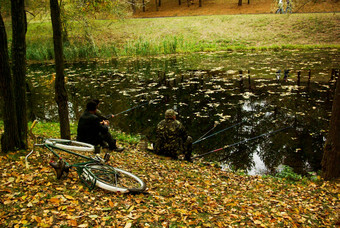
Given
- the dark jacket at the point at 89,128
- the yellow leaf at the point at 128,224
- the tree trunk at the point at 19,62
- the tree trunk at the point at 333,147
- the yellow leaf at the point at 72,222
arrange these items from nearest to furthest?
the yellow leaf at the point at 72,222, the yellow leaf at the point at 128,224, the tree trunk at the point at 19,62, the tree trunk at the point at 333,147, the dark jacket at the point at 89,128

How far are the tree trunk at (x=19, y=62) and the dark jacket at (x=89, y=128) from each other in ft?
4.65

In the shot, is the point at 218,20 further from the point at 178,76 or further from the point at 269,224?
the point at 269,224

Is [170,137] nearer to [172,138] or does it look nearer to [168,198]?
[172,138]

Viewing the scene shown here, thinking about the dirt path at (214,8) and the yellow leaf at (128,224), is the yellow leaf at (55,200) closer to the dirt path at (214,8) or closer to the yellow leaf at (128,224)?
the yellow leaf at (128,224)

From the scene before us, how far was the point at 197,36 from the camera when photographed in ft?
117

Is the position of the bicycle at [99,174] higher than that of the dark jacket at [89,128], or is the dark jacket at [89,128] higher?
the dark jacket at [89,128]

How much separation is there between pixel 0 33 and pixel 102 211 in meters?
4.16

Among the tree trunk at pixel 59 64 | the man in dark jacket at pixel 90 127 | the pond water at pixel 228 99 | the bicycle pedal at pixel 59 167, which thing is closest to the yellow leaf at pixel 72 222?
the bicycle pedal at pixel 59 167

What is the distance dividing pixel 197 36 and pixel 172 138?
30.7m

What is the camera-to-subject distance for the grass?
29406 mm

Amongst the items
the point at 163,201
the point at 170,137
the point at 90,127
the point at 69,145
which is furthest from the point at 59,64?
the point at 163,201

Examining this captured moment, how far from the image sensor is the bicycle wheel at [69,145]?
6236 millimetres

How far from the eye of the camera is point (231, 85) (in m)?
17.0

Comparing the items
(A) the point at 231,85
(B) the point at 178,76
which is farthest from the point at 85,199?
(B) the point at 178,76
